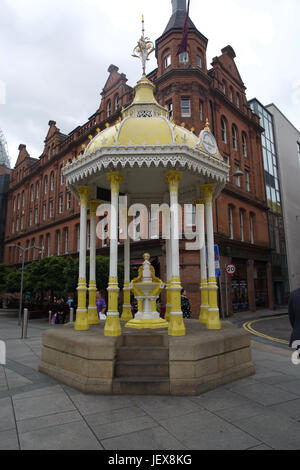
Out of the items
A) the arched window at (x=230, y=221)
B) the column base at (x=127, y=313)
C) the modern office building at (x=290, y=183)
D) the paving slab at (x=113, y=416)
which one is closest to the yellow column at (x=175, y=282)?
the paving slab at (x=113, y=416)

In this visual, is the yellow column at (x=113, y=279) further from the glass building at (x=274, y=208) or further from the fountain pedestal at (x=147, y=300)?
the glass building at (x=274, y=208)

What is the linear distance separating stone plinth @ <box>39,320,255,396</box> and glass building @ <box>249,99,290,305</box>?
26.5 m

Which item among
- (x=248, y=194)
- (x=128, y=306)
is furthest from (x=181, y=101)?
(x=128, y=306)

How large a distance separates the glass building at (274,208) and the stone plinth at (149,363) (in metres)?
26.5

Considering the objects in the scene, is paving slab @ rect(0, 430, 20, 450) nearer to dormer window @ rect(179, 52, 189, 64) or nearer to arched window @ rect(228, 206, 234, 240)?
arched window @ rect(228, 206, 234, 240)

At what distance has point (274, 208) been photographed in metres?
33.7

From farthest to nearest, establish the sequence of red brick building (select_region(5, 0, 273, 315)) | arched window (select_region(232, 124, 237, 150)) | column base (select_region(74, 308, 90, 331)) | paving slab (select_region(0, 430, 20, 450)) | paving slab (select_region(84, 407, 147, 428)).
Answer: arched window (select_region(232, 124, 237, 150)) < red brick building (select_region(5, 0, 273, 315)) < column base (select_region(74, 308, 90, 331)) < paving slab (select_region(84, 407, 147, 428)) < paving slab (select_region(0, 430, 20, 450))

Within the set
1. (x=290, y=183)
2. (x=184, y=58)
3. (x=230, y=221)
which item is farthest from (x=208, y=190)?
(x=290, y=183)

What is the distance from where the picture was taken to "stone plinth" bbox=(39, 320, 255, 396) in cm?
513

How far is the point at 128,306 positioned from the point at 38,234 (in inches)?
1270

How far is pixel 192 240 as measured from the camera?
21234mm

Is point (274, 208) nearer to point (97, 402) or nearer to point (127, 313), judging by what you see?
point (127, 313)

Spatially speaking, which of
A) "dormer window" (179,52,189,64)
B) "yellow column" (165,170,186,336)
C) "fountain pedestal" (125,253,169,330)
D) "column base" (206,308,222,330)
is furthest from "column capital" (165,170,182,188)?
"dormer window" (179,52,189,64)

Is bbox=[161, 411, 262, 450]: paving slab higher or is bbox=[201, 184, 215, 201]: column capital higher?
bbox=[201, 184, 215, 201]: column capital
